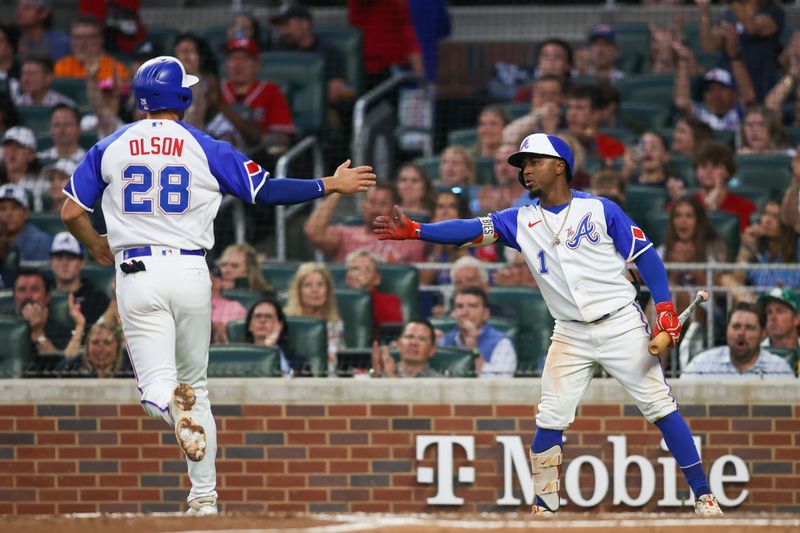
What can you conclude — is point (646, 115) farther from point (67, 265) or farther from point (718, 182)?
point (67, 265)

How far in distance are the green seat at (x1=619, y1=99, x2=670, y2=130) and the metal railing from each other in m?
2.26

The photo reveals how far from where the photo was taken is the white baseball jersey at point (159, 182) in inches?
218

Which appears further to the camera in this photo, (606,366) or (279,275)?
(279,275)

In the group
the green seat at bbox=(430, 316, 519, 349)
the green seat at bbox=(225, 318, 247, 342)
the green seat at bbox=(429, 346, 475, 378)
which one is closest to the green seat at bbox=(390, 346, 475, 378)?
the green seat at bbox=(429, 346, 475, 378)

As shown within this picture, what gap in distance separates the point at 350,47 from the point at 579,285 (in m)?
5.53

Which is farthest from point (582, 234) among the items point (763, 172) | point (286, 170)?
point (286, 170)

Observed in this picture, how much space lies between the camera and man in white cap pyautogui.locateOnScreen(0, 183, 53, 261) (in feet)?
29.8

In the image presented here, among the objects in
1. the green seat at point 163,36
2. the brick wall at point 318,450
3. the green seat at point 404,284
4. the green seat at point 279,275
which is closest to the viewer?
the brick wall at point 318,450

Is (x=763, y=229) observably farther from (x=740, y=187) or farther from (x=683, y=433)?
(x=683, y=433)

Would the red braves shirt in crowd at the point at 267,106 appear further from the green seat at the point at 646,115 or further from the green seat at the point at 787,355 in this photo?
the green seat at the point at 787,355

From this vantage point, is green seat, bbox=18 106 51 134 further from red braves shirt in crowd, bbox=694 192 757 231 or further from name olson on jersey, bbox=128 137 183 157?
name olson on jersey, bbox=128 137 183 157

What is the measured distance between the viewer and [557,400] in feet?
19.7

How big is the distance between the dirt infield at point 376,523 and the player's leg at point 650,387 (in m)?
0.61

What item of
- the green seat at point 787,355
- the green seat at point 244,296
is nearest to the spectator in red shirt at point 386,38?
the green seat at point 244,296
